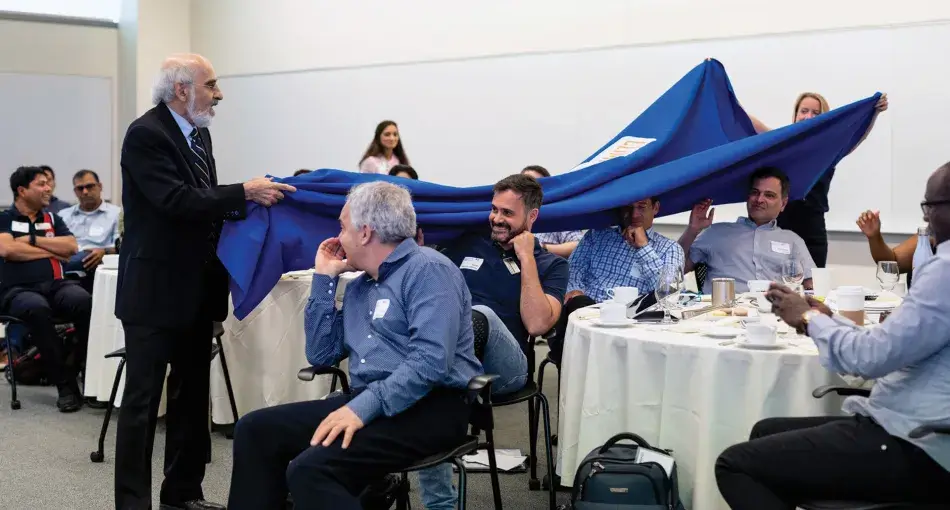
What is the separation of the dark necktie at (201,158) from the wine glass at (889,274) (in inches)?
96.2

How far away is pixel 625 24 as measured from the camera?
6.87 metres

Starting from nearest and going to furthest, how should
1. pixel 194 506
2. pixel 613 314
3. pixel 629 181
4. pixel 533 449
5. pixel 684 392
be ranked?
pixel 684 392 → pixel 613 314 → pixel 194 506 → pixel 533 449 → pixel 629 181

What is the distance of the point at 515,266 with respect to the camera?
353cm

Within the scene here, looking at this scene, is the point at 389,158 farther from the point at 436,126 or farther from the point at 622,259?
the point at 622,259

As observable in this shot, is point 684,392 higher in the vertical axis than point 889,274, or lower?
lower

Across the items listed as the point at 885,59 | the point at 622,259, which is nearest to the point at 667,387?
the point at 622,259

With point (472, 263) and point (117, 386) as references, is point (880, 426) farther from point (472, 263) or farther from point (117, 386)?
point (117, 386)

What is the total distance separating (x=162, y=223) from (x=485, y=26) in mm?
4832

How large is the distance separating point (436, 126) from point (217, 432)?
376 centimetres

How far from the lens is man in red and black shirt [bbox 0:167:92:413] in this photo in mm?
5508

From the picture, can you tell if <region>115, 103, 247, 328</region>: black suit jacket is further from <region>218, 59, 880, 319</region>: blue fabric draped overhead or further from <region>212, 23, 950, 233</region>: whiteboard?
<region>212, 23, 950, 233</region>: whiteboard

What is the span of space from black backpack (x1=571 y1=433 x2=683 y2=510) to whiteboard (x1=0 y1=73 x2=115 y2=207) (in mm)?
7492

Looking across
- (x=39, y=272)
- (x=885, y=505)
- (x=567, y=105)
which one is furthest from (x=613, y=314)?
(x=567, y=105)

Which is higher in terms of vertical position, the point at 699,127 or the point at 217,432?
the point at 699,127
